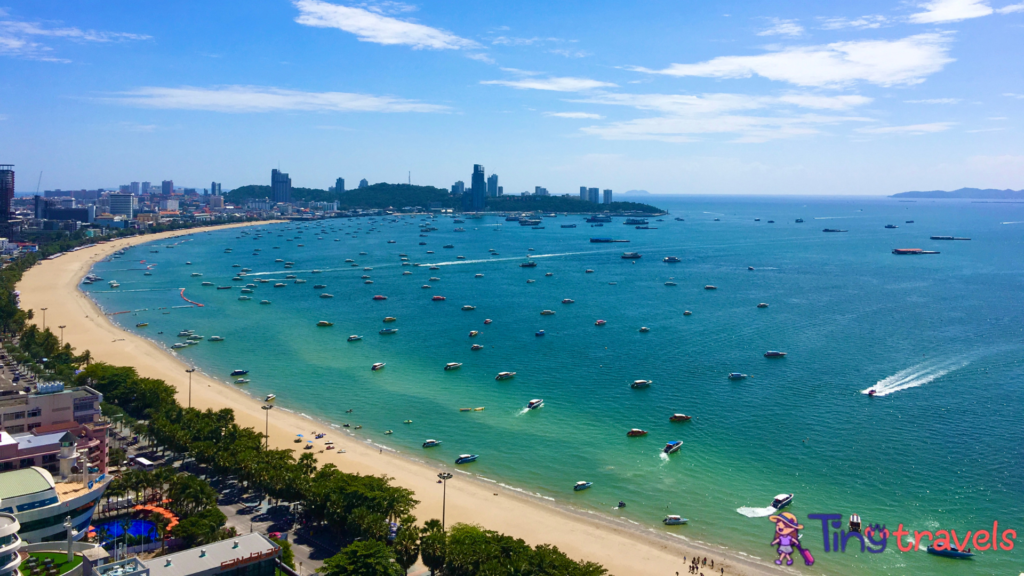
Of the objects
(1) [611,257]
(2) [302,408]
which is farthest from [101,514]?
(1) [611,257]

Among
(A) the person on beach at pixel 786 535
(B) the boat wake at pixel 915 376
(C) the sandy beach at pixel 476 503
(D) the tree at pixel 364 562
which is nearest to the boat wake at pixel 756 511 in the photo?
(A) the person on beach at pixel 786 535

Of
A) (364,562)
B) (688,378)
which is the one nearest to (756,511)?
(364,562)

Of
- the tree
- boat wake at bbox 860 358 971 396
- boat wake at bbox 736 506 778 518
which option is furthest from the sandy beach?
boat wake at bbox 860 358 971 396

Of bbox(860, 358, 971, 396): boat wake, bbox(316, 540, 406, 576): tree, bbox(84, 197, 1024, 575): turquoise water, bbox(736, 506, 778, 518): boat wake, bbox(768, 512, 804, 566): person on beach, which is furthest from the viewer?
bbox(860, 358, 971, 396): boat wake

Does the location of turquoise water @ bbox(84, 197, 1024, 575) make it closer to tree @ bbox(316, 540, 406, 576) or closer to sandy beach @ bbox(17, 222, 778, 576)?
sandy beach @ bbox(17, 222, 778, 576)

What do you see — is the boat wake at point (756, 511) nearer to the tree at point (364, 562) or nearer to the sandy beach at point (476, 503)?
the sandy beach at point (476, 503)

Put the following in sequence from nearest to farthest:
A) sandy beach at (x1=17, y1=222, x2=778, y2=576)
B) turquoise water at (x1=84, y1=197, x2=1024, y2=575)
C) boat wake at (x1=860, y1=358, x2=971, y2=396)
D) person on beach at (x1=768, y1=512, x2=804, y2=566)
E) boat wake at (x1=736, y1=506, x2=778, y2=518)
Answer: sandy beach at (x1=17, y1=222, x2=778, y2=576), person on beach at (x1=768, y1=512, x2=804, y2=566), boat wake at (x1=736, y1=506, x2=778, y2=518), turquoise water at (x1=84, y1=197, x2=1024, y2=575), boat wake at (x1=860, y1=358, x2=971, y2=396)

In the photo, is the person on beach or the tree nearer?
the tree

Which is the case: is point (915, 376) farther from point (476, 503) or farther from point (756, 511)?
point (476, 503)
